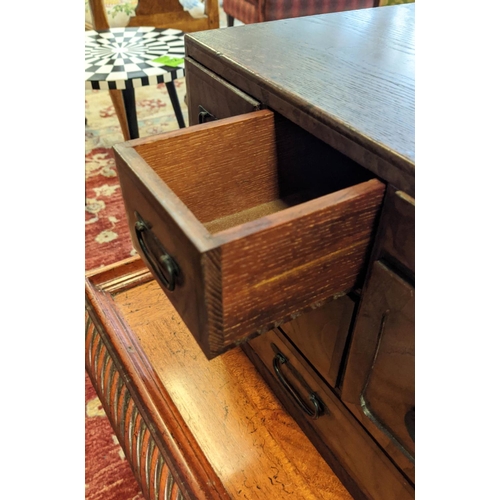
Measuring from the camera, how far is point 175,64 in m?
1.36

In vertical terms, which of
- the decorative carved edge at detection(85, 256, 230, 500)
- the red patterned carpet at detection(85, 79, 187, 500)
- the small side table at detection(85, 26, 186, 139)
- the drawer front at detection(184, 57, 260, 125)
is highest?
the drawer front at detection(184, 57, 260, 125)

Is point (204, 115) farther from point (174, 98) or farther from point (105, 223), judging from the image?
point (174, 98)

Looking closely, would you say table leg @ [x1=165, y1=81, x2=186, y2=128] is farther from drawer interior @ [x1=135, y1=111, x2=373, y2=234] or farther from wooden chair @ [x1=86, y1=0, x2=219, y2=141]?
drawer interior @ [x1=135, y1=111, x2=373, y2=234]

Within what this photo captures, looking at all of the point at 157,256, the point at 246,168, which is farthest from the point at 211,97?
the point at 157,256

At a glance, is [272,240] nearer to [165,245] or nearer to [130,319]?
[165,245]

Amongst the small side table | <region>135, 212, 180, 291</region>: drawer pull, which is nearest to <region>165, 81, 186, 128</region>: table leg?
the small side table

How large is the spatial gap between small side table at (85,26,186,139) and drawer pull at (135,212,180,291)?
3.34ft

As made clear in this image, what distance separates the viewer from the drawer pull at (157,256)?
360 millimetres

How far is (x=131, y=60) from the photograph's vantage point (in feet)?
4.59

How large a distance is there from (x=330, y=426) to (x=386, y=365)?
0.65 ft

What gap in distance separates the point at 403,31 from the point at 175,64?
2.99 feet

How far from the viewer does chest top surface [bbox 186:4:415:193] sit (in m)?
0.38

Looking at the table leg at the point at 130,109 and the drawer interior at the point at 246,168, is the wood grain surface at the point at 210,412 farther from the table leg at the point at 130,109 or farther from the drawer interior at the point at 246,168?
the table leg at the point at 130,109
